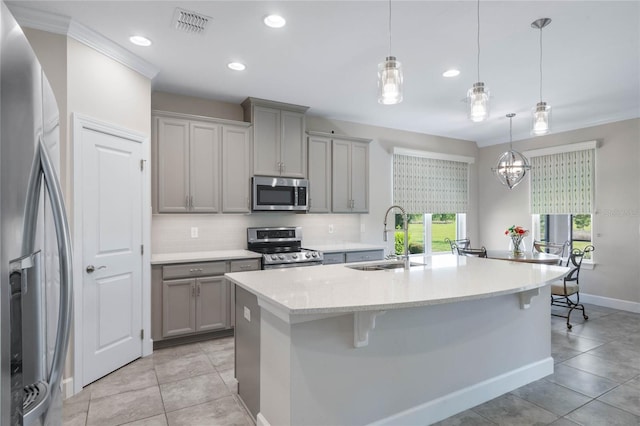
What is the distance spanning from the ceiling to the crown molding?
0.05 metres

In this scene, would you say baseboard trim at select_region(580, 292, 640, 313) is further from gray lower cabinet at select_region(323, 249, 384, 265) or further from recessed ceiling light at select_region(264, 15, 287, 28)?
recessed ceiling light at select_region(264, 15, 287, 28)

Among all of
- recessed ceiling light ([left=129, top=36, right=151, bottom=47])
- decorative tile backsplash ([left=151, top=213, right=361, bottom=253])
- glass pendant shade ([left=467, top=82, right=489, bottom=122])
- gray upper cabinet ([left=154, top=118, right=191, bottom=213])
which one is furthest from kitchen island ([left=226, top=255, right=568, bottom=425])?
recessed ceiling light ([left=129, top=36, right=151, bottom=47])

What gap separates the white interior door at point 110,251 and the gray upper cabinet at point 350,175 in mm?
2499

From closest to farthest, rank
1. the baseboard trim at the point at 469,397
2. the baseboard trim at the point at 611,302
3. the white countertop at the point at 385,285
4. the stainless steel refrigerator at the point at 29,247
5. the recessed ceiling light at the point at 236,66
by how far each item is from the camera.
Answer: the stainless steel refrigerator at the point at 29,247 → the white countertop at the point at 385,285 → the baseboard trim at the point at 469,397 → the recessed ceiling light at the point at 236,66 → the baseboard trim at the point at 611,302

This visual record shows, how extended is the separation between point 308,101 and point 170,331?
10.1 feet

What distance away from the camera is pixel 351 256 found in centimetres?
462

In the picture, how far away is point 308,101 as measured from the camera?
442 centimetres

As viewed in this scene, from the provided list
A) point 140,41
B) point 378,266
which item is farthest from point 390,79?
point 140,41

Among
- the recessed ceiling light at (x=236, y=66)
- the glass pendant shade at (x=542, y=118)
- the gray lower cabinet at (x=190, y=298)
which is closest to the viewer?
the glass pendant shade at (x=542, y=118)

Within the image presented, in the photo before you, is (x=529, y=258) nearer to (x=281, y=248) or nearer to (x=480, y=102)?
(x=480, y=102)

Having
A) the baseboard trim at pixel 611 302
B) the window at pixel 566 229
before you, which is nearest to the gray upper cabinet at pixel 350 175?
the window at pixel 566 229

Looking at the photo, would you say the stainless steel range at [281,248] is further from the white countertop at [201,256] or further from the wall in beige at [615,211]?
the wall in beige at [615,211]

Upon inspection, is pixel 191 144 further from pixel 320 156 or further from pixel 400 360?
pixel 400 360

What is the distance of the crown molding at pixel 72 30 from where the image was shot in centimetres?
247
